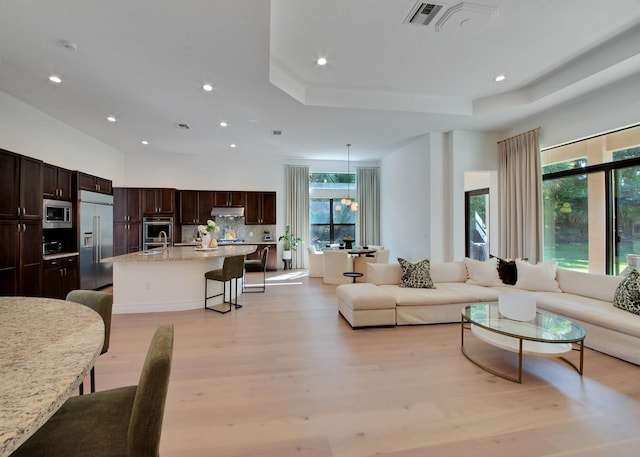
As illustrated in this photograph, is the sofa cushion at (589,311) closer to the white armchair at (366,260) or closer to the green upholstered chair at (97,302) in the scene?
the white armchair at (366,260)

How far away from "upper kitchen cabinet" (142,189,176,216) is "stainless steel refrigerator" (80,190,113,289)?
0.89 m

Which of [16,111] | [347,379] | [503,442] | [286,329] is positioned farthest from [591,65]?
[16,111]

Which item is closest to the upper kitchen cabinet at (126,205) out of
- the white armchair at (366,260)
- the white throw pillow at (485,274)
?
the white armchair at (366,260)

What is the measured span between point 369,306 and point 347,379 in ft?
→ 4.21

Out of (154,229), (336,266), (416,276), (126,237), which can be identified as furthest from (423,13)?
(126,237)

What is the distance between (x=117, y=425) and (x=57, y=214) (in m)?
5.44

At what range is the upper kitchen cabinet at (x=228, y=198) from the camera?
7.98m

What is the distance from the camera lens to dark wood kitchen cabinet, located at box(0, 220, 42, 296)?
374cm

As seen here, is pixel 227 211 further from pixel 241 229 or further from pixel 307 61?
pixel 307 61

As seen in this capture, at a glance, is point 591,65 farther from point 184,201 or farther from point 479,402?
point 184,201

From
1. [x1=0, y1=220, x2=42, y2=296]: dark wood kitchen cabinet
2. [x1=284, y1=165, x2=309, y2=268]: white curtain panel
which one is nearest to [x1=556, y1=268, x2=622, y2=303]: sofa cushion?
[x1=284, y1=165, x2=309, y2=268]: white curtain panel

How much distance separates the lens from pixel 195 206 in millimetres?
7891

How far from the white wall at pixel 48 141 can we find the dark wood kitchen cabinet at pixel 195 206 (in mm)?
1742

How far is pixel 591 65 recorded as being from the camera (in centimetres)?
381
